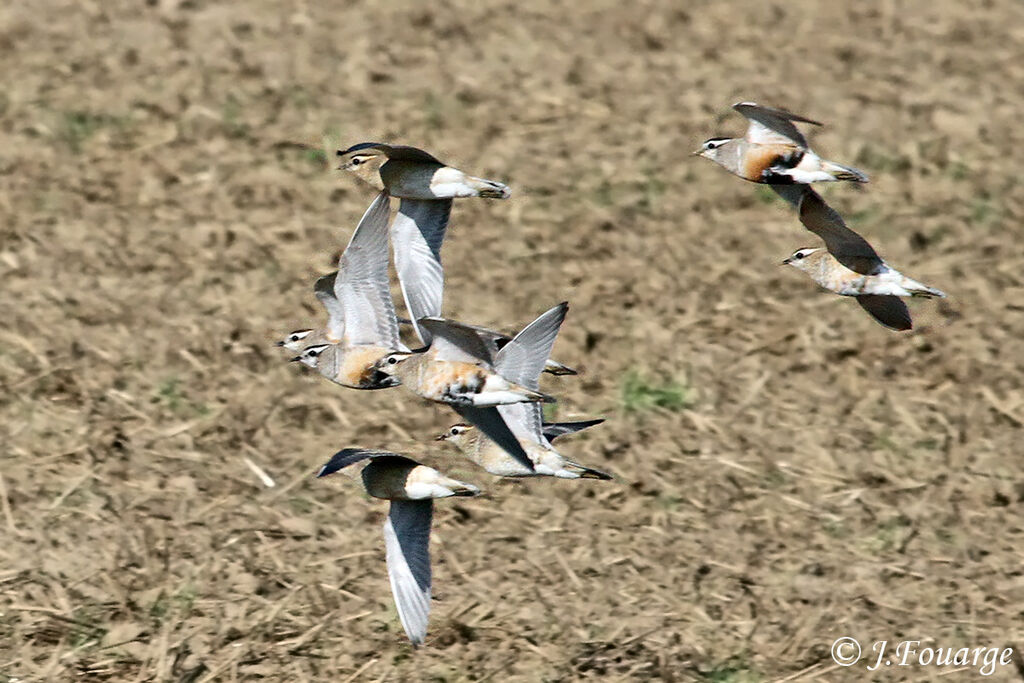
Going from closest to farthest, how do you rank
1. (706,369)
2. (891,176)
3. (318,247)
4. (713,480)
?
(713,480) < (706,369) < (318,247) < (891,176)

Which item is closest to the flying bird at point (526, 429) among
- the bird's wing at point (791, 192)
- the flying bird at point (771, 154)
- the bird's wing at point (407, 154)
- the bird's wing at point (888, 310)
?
the bird's wing at point (407, 154)

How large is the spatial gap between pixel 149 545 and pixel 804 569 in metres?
3.04

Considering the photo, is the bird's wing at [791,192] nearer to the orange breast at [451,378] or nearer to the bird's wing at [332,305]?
the orange breast at [451,378]

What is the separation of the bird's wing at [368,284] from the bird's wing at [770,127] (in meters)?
1.35

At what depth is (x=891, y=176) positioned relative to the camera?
11.4 metres

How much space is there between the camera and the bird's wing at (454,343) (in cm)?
530

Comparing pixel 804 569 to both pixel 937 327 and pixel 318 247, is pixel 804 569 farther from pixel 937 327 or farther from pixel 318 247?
pixel 318 247

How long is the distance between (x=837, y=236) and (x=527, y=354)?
1227 millimetres

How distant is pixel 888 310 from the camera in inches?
241

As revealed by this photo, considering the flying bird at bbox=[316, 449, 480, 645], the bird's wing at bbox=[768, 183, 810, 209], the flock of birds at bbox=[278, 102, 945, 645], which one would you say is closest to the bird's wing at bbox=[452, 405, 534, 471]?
the flock of birds at bbox=[278, 102, 945, 645]

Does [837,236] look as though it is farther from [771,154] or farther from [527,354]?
[527,354]

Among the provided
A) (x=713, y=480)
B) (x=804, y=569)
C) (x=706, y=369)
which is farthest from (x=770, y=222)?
(x=804, y=569)

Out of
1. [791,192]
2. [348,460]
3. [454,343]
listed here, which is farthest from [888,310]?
[348,460]

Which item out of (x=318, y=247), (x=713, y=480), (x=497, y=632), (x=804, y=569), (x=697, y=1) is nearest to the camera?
(x=497, y=632)
